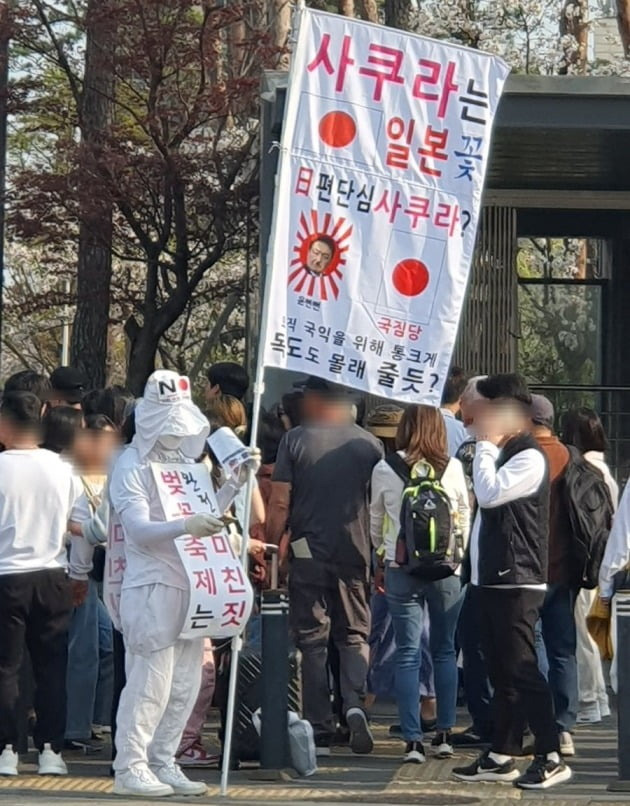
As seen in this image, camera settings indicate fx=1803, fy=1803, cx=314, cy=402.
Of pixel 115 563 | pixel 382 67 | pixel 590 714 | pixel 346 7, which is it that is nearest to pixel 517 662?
pixel 115 563

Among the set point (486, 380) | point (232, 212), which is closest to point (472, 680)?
point (486, 380)

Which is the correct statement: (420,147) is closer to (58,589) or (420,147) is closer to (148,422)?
(148,422)

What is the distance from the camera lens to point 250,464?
818cm

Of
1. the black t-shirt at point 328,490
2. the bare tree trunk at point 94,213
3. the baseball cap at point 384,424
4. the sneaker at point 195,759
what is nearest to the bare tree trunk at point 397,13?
the bare tree trunk at point 94,213

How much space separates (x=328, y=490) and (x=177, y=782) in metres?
1.99

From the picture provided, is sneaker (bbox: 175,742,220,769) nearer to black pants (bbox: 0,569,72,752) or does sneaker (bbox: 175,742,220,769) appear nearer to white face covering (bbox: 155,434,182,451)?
black pants (bbox: 0,569,72,752)

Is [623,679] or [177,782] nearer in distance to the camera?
[177,782]

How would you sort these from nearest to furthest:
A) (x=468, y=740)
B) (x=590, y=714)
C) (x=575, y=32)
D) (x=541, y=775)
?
1. (x=541, y=775)
2. (x=468, y=740)
3. (x=590, y=714)
4. (x=575, y=32)

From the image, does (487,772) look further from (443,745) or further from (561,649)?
(561,649)

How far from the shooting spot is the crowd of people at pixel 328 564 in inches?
325

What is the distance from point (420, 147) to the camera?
8609mm

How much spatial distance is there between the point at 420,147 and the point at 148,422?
186 centimetres

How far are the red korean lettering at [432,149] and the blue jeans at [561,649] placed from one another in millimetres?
2445

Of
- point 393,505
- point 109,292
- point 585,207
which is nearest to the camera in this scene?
point 393,505
